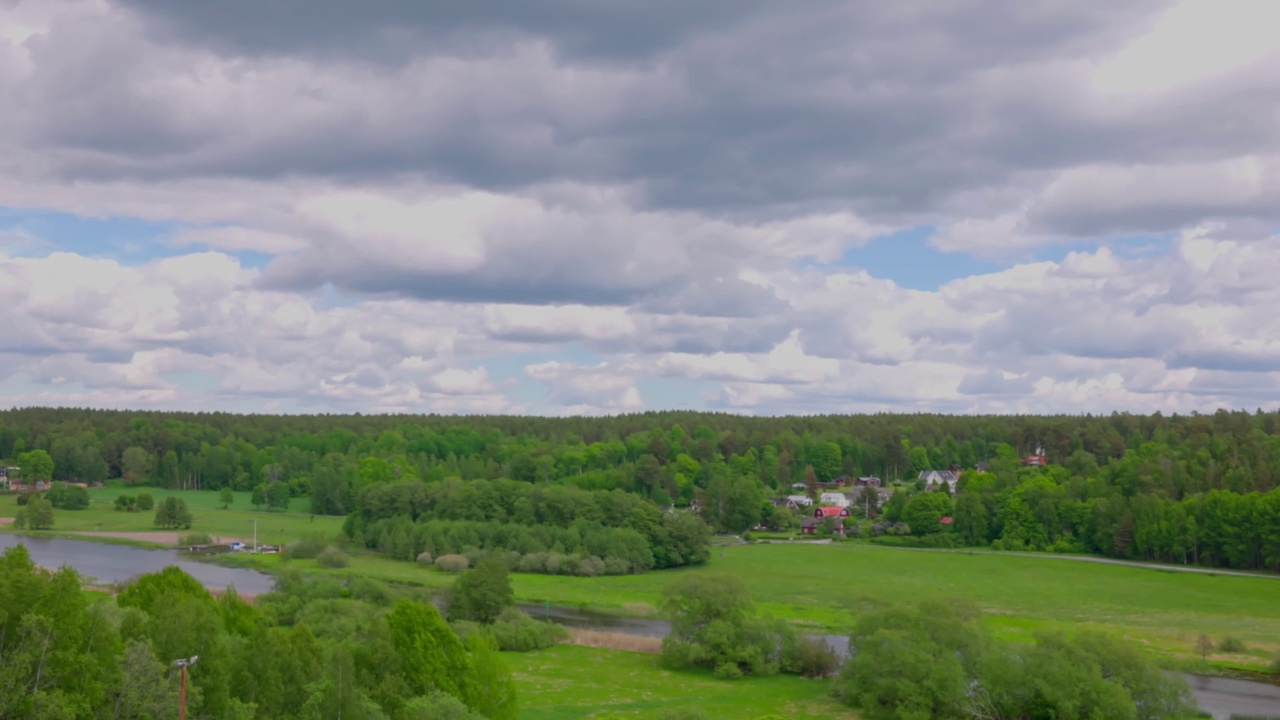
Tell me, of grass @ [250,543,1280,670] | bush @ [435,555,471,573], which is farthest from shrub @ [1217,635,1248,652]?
bush @ [435,555,471,573]

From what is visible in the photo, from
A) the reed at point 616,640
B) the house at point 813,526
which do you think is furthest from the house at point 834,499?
the reed at point 616,640

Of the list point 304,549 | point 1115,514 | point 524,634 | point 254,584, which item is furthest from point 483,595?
point 1115,514

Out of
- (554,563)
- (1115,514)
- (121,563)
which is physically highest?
(1115,514)

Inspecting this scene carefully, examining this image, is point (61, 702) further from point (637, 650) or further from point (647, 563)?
point (647, 563)

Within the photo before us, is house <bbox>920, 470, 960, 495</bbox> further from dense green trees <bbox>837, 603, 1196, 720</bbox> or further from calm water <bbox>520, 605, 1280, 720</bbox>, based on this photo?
dense green trees <bbox>837, 603, 1196, 720</bbox>

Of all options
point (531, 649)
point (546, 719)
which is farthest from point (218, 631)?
point (531, 649)

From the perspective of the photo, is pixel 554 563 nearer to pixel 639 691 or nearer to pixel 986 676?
pixel 639 691

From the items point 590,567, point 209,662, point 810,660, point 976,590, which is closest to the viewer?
point 209,662
